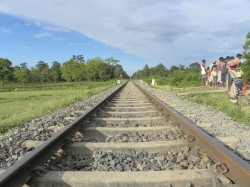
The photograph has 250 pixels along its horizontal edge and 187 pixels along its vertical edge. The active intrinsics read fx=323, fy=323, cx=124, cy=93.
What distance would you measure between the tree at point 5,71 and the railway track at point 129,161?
116 meters

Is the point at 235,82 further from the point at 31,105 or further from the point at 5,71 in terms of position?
the point at 5,71

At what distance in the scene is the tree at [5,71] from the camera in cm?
11444

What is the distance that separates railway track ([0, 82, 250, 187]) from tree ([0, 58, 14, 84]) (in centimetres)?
11616

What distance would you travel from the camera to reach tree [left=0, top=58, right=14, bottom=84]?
375ft

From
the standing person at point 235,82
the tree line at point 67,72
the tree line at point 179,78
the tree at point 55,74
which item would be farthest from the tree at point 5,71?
the standing person at point 235,82

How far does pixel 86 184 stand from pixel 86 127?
269 cm

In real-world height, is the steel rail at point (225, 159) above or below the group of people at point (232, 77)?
below

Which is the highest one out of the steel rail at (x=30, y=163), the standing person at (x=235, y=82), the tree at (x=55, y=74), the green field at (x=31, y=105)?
the tree at (x=55, y=74)

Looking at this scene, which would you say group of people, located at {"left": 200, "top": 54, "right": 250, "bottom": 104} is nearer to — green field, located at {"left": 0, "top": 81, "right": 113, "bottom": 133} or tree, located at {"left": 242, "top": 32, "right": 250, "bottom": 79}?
green field, located at {"left": 0, "top": 81, "right": 113, "bottom": 133}

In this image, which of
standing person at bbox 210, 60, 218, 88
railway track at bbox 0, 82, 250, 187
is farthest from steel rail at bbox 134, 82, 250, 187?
standing person at bbox 210, 60, 218, 88

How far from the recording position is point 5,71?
117 meters

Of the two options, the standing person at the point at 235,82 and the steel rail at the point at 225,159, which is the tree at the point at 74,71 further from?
the steel rail at the point at 225,159

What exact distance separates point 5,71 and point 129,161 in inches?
4780

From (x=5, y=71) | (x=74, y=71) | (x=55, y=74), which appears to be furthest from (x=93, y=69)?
(x=5, y=71)
